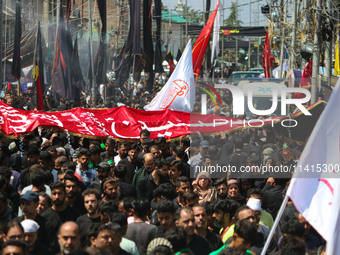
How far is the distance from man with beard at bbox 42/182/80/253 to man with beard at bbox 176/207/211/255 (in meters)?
1.28

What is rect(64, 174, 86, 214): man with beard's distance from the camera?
805 cm

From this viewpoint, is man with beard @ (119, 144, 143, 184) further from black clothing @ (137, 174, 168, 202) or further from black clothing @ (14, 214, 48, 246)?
black clothing @ (14, 214, 48, 246)

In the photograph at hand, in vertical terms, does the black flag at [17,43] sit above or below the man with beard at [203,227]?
above

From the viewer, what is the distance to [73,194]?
26.5 feet

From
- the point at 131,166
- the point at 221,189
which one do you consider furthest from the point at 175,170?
the point at 131,166

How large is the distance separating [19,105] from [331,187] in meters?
16.3

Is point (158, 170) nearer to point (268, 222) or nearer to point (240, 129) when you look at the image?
point (268, 222)

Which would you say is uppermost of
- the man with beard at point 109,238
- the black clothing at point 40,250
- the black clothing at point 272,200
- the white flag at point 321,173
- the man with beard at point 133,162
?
the white flag at point 321,173

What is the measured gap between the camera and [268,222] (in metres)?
7.98

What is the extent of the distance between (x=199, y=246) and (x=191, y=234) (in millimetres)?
132

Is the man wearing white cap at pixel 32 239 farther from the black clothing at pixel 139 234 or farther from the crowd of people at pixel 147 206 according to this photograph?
the black clothing at pixel 139 234

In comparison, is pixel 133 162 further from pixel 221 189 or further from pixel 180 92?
pixel 180 92

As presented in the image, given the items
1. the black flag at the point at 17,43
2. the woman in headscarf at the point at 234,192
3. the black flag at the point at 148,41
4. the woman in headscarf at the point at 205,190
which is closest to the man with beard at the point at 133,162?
the woman in headscarf at the point at 205,190

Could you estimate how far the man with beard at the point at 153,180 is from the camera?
9570mm
